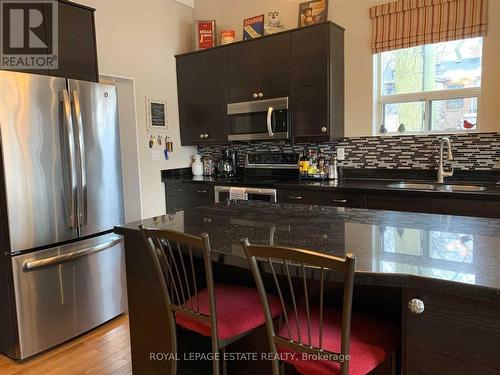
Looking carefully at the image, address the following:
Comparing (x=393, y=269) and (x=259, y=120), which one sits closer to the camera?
(x=393, y=269)

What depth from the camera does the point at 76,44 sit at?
9.58 ft

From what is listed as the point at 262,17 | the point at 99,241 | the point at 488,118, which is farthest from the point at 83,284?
the point at 488,118

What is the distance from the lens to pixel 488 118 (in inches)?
123

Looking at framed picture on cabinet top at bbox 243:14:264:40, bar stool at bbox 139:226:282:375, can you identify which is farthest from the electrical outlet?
bar stool at bbox 139:226:282:375

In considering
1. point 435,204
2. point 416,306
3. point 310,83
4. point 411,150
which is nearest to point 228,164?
point 310,83

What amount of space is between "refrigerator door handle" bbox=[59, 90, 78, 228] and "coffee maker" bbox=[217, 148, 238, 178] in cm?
197

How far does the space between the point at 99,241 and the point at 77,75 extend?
49.9 inches

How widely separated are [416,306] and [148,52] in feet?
12.1

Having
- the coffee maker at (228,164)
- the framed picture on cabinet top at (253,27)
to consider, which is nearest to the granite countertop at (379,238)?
the coffee maker at (228,164)

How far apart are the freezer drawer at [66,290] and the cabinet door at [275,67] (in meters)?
1.96

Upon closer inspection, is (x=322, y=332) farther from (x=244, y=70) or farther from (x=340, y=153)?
(x=244, y=70)

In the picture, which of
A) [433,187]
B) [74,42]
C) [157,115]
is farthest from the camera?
[157,115]

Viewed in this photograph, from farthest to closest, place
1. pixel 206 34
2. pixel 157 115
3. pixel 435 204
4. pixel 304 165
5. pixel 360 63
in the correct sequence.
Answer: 1. pixel 206 34
2. pixel 157 115
3. pixel 304 165
4. pixel 360 63
5. pixel 435 204

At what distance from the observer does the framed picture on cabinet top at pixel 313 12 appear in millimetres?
3629
